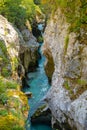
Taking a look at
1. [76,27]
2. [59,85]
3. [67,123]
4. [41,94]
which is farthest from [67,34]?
[41,94]

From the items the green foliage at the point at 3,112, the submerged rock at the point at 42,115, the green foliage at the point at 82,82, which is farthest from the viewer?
the submerged rock at the point at 42,115

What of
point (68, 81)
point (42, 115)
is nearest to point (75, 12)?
point (68, 81)

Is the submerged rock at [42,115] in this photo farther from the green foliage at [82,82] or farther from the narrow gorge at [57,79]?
the green foliage at [82,82]

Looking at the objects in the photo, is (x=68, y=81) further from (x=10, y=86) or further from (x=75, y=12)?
(x=75, y=12)

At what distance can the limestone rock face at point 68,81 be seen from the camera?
2518cm

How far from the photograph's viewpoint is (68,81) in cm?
2797

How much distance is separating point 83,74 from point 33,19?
41.3 meters

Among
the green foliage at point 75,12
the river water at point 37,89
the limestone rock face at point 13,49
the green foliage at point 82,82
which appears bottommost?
the river water at point 37,89

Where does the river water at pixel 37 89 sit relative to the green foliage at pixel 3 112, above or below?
below

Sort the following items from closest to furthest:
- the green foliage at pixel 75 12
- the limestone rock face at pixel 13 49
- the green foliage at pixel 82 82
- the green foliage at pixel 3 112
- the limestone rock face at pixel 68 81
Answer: the green foliage at pixel 3 112 < the limestone rock face at pixel 68 81 < the green foliage at pixel 82 82 < the green foliage at pixel 75 12 < the limestone rock face at pixel 13 49

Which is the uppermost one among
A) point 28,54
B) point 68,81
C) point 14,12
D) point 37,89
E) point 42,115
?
point 14,12

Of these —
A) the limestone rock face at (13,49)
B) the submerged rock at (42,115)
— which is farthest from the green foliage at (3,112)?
the limestone rock face at (13,49)

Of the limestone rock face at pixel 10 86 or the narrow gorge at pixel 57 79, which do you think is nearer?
the limestone rock face at pixel 10 86

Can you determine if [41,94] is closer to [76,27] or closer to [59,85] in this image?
[59,85]
